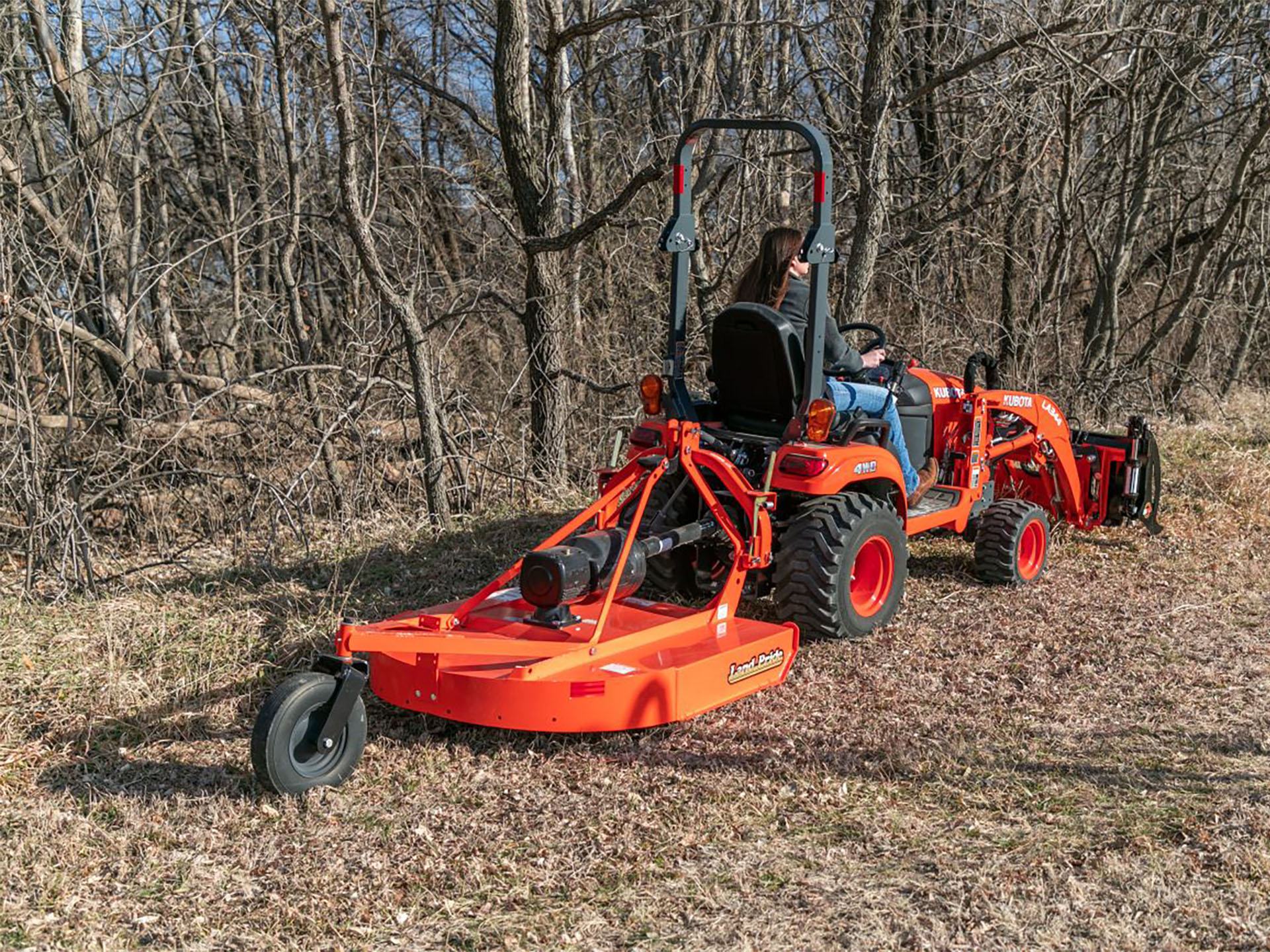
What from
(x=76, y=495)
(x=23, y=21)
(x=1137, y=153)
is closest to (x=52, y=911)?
(x=76, y=495)

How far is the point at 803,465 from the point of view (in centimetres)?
523

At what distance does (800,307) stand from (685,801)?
94.3 inches

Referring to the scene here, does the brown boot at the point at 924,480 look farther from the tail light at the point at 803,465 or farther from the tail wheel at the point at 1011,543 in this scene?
the tail light at the point at 803,465

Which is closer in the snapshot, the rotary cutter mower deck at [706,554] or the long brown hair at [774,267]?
the rotary cutter mower deck at [706,554]

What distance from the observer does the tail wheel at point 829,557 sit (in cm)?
518

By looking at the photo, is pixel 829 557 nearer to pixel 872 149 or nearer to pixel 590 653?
pixel 590 653

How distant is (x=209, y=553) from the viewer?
7.29m

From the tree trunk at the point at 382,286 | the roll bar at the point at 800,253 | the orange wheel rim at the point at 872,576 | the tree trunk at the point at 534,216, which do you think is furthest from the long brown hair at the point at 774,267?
the tree trunk at the point at 534,216

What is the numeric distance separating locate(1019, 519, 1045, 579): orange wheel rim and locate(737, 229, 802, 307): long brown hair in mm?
2133

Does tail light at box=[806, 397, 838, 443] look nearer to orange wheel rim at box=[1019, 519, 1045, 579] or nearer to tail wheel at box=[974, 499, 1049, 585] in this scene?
tail wheel at box=[974, 499, 1049, 585]

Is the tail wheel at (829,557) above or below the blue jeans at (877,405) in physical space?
below

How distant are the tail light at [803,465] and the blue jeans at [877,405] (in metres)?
0.54

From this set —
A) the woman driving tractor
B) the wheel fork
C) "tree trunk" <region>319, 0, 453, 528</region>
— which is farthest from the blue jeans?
"tree trunk" <region>319, 0, 453, 528</region>

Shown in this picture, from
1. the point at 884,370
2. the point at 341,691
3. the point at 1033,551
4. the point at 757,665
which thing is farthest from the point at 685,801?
the point at 1033,551
